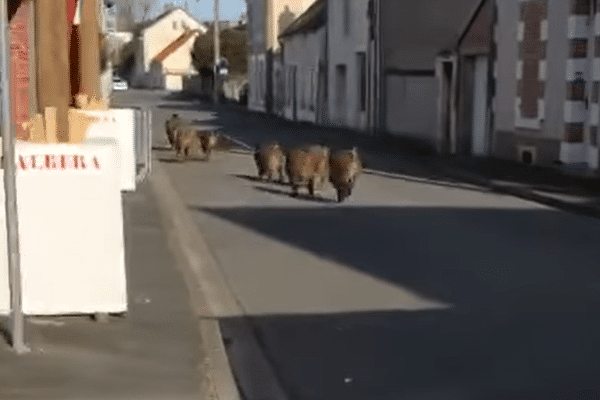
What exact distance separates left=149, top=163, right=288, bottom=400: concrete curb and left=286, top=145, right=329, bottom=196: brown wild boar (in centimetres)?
358

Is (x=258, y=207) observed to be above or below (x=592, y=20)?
below

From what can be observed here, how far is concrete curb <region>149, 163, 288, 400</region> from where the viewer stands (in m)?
6.26

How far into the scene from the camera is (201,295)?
352 inches

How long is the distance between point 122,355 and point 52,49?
3.14 meters

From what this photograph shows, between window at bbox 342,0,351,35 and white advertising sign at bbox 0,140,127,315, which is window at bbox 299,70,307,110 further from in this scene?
white advertising sign at bbox 0,140,127,315

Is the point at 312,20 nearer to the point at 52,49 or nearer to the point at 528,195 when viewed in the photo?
the point at 528,195

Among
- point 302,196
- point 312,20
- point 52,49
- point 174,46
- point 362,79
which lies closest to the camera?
point 52,49

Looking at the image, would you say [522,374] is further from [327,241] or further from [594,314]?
[327,241]

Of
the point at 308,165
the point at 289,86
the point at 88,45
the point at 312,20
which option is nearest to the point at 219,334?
the point at 308,165

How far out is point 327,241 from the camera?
1220 centimetres

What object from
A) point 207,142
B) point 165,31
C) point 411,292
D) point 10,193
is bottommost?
point 411,292

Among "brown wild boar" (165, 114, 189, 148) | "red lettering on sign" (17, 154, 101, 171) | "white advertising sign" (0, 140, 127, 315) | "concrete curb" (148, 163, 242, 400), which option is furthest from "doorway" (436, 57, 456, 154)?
"red lettering on sign" (17, 154, 101, 171)

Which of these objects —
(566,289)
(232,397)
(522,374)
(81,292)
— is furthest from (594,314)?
(81,292)

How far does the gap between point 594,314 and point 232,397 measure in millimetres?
3665
